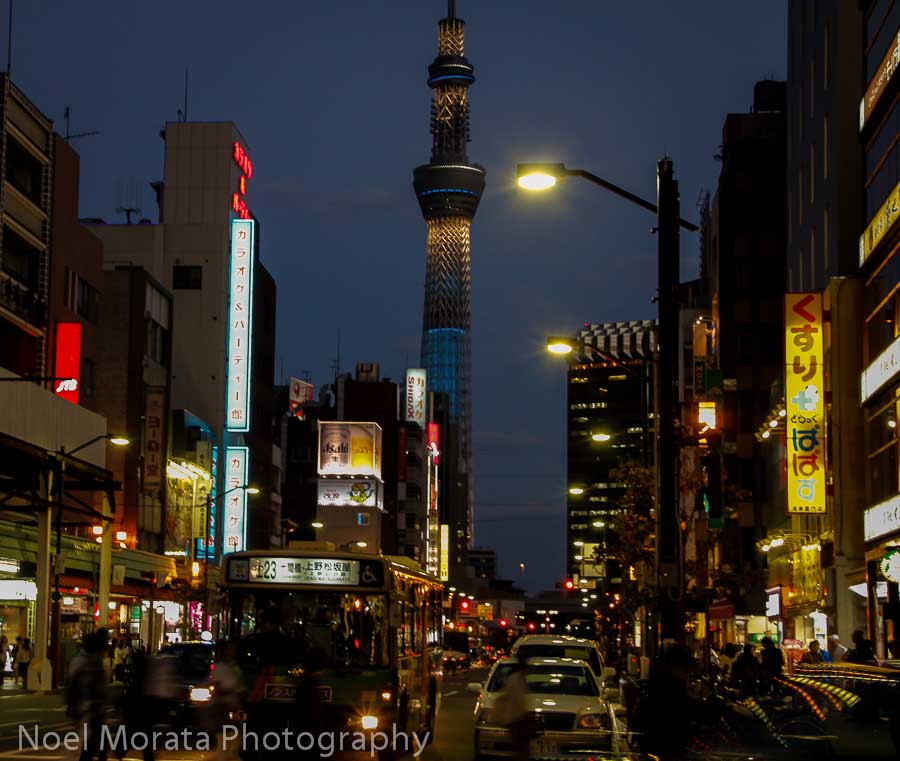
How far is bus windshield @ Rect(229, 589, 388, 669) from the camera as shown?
21516 millimetres

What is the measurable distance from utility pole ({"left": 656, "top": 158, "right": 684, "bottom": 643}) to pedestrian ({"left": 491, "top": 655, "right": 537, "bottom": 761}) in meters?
9.67

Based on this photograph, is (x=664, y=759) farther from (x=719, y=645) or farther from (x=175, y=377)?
(x=175, y=377)

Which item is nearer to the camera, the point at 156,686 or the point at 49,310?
the point at 156,686

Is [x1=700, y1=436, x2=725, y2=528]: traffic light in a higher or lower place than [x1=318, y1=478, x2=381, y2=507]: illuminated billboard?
lower

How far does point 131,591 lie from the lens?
71125mm

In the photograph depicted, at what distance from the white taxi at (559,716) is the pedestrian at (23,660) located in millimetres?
33008

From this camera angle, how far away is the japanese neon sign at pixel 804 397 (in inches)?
1817

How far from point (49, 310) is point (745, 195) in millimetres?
41935

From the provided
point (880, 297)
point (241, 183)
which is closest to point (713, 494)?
point (880, 297)

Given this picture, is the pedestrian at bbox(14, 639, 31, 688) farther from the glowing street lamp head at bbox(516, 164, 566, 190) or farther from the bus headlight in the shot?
the glowing street lamp head at bbox(516, 164, 566, 190)

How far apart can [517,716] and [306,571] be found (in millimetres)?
7561

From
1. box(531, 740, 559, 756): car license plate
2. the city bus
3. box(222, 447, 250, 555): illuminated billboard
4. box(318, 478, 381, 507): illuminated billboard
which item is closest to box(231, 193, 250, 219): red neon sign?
box(222, 447, 250, 555): illuminated billboard

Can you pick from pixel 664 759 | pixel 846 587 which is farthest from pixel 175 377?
pixel 664 759

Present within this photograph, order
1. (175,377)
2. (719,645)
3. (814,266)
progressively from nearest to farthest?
(814,266)
(719,645)
(175,377)
